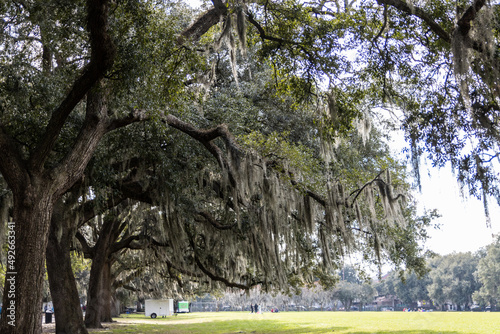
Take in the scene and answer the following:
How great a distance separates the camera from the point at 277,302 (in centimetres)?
7462

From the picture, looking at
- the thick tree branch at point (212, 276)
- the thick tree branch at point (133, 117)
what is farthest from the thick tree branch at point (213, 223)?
the thick tree branch at point (133, 117)

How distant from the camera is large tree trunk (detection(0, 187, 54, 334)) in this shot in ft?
18.7

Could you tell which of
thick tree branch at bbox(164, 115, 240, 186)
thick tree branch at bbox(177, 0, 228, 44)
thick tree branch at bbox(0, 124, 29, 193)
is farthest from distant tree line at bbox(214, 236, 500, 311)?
thick tree branch at bbox(0, 124, 29, 193)

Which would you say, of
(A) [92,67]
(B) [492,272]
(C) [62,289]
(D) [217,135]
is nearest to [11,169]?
(A) [92,67]

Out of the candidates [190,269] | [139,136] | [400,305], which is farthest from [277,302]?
[139,136]

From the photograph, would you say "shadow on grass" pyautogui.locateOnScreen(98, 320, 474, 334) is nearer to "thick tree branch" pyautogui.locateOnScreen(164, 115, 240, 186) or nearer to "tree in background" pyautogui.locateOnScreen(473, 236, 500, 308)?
"thick tree branch" pyautogui.locateOnScreen(164, 115, 240, 186)

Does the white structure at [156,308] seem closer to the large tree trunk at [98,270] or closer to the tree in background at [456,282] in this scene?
the large tree trunk at [98,270]

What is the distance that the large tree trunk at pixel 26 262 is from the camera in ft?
18.7

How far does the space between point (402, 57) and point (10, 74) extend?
6892 mm

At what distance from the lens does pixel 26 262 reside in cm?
582

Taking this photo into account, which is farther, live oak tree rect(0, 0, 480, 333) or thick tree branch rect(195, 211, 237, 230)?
thick tree branch rect(195, 211, 237, 230)

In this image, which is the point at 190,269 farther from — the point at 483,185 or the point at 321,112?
the point at 483,185

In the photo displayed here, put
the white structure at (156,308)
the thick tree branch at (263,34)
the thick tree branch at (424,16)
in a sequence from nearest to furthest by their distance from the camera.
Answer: the thick tree branch at (424,16) → the thick tree branch at (263,34) → the white structure at (156,308)

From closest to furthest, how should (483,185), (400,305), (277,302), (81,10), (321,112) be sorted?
(483,185), (81,10), (321,112), (277,302), (400,305)
